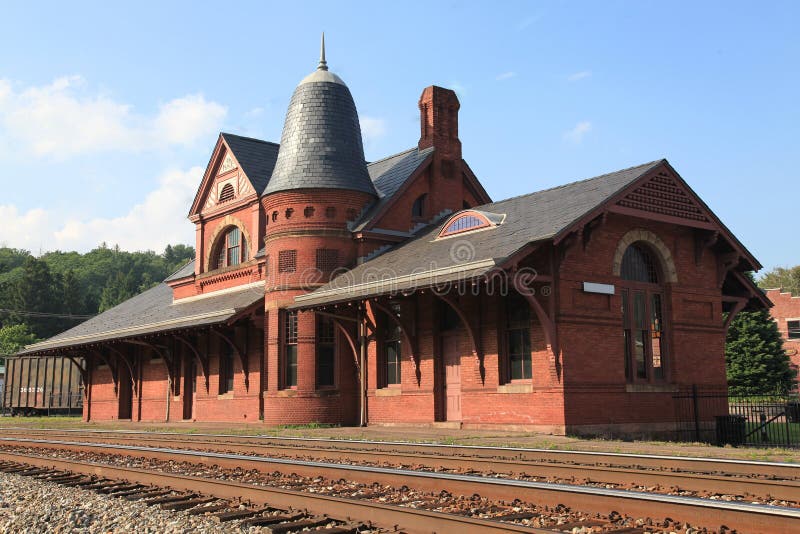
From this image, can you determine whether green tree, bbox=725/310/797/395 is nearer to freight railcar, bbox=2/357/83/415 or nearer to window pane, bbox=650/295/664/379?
window pane, bbox=650/295/664/379

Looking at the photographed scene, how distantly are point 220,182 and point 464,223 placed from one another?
1370 cm

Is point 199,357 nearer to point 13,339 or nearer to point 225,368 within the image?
point 225,368

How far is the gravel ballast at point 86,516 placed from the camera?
786cm

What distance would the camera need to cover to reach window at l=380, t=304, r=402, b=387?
2372 centimetres

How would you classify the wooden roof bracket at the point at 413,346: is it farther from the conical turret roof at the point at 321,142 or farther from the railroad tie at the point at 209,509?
the railroad tie at the point at 209,509

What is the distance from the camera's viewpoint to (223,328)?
2903 centimetres

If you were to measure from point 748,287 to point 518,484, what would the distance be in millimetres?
18075

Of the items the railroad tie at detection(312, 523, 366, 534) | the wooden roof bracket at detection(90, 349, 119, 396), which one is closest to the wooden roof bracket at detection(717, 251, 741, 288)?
the railroad tie at detection(312, 523, 366, 534)

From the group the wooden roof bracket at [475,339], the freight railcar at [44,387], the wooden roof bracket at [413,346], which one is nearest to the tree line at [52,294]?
the freight railcar at [44,387]

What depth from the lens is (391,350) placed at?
24156 millimetres

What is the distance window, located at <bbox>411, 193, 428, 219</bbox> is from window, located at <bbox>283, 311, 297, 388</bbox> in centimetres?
555

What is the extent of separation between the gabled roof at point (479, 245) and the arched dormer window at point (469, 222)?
266 millimetres

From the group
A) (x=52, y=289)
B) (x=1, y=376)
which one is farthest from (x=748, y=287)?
(x=52, y=289)

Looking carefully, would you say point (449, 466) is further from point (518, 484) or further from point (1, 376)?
point (1, 376)
